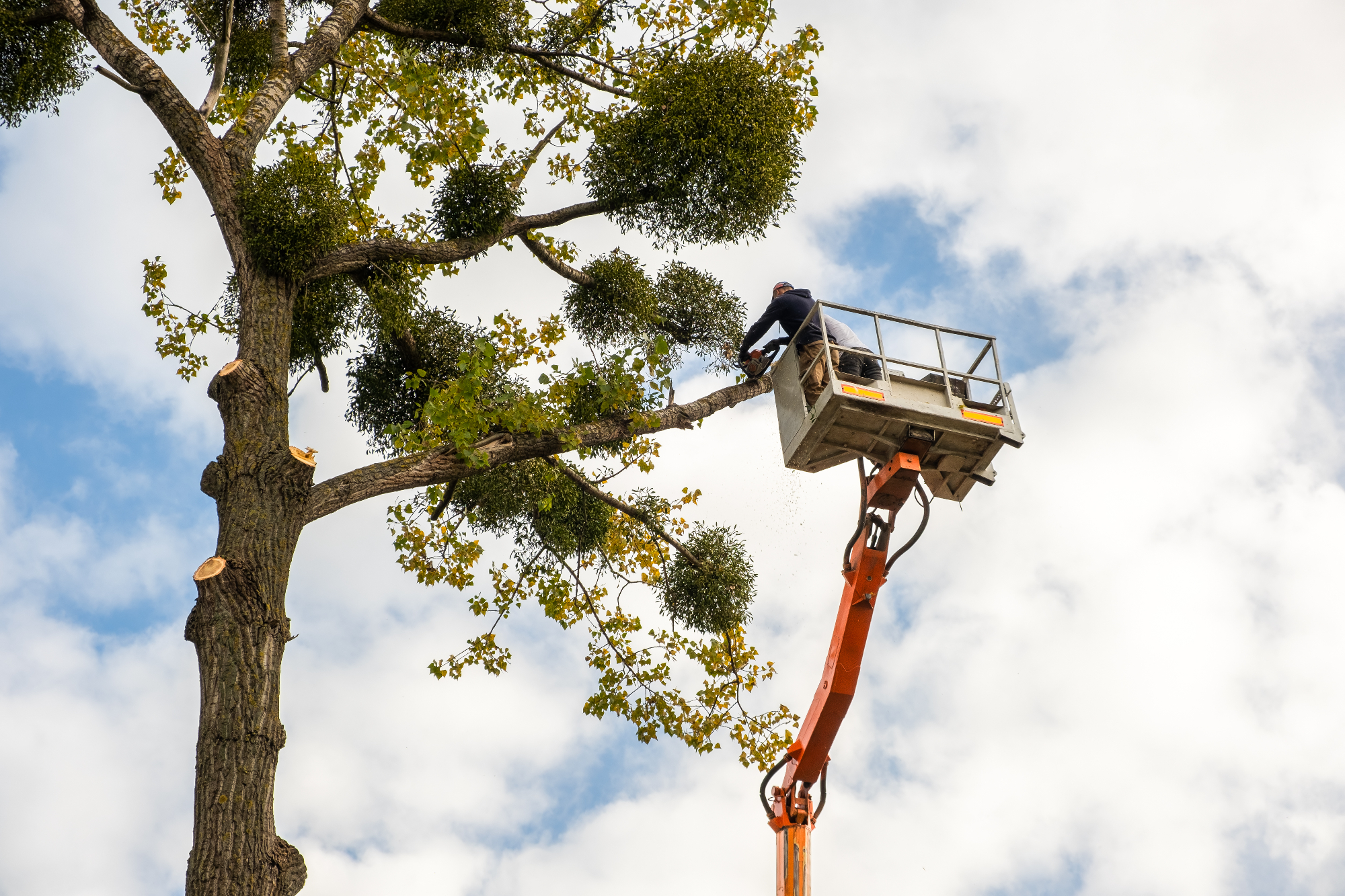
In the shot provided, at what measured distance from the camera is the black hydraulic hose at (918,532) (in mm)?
6812

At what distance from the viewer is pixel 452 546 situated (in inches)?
390

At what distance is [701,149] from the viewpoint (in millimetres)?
8961

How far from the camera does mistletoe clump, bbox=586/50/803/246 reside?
8.98m

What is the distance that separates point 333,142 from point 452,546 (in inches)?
165

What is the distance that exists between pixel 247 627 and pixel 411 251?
332 centimetres

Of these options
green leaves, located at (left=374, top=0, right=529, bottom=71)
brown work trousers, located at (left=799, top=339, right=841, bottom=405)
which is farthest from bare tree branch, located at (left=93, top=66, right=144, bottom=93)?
brown work trousers, located at (left=799, top=339, right=841, bottom=405)

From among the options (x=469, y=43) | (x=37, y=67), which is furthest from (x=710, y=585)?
(x=37, y=67)

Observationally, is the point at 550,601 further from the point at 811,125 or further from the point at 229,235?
the point at 811,125

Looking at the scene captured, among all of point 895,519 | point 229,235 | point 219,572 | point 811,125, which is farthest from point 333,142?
point 895,519

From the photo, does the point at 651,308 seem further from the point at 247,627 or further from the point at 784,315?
the point at 247,627

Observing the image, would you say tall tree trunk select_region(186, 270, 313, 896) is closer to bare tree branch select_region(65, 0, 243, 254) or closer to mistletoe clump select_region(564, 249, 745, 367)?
bare tree branch select_region(65, 0, 243, 254)

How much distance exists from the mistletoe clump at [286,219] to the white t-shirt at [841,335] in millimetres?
3596

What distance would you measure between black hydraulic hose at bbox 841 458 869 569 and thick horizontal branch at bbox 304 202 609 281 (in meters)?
3.55

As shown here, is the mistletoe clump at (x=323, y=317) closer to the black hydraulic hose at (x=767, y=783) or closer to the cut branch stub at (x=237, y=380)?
the cut branch stub at (x=237, y=380)
